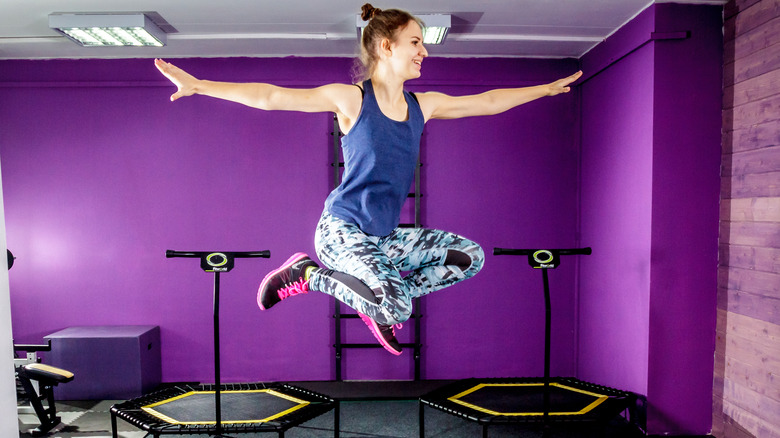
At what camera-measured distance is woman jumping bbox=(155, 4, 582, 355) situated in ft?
6.65

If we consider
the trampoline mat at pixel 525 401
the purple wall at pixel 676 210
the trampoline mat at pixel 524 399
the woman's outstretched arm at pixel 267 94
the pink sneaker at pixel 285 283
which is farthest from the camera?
the purple wall at pixel 676 210

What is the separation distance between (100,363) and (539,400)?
321 cm

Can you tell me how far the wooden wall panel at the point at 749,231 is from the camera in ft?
9.14

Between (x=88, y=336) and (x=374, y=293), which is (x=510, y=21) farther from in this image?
(x=88, y=336)

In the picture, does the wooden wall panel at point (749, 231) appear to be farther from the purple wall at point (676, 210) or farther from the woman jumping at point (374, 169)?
the woman jumping at point (374, 169)

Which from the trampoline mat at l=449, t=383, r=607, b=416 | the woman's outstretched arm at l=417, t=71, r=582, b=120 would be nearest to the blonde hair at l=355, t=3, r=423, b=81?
the woman's outstretched arm at l=417, t=71, r=582, b=120

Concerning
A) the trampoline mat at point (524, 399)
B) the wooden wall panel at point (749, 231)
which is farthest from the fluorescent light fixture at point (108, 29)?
the wooden wall panel at point (749, 231)

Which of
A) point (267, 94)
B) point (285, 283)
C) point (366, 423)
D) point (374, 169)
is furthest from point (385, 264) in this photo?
point (366, 423)

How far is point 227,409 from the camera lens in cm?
312

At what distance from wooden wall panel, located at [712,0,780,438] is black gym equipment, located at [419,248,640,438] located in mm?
599

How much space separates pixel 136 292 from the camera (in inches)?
172

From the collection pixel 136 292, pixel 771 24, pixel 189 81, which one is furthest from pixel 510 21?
pixel 136 292

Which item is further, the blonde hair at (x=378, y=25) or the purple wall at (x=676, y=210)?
the purple wall at (x=676, y=210)

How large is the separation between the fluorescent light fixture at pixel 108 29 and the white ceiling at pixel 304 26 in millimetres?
58
